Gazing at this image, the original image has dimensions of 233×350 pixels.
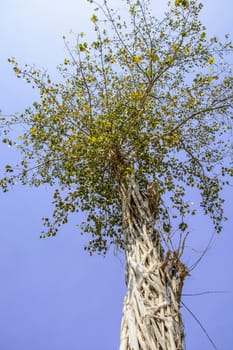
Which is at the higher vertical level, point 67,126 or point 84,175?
point 67,126

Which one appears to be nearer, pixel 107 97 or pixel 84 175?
pixel 84 175

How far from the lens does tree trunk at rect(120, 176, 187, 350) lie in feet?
11.2

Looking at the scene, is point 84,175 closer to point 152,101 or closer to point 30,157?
point 30,157

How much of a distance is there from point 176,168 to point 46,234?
8.46 feet

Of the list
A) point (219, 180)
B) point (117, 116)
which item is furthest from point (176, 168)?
point (117, 116)

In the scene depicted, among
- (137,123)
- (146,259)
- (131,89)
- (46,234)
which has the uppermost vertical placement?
(131,89)

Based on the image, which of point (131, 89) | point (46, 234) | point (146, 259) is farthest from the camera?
point (131, 89)

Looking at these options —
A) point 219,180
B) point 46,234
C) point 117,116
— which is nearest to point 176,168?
point 219,180

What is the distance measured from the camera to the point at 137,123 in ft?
18.6

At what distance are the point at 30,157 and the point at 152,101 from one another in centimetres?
233

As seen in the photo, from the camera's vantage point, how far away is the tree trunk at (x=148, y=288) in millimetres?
3412

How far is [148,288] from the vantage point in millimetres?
3812

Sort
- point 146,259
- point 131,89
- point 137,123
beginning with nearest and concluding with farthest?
1. point 146,259
2. point 137,123
3. point 131,89

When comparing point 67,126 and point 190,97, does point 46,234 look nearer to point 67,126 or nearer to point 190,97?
point 67,126
